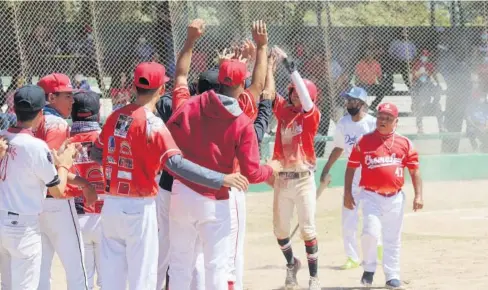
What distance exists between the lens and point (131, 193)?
671cm

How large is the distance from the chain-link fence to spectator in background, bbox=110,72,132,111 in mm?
23

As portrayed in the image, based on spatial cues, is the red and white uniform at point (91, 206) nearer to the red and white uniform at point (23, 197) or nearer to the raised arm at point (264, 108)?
the red and white uniform at point (23, 197)

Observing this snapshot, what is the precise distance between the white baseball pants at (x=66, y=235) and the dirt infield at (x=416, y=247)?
92.8 inches

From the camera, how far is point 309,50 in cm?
1753

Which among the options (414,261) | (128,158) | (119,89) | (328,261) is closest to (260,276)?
(328,261)

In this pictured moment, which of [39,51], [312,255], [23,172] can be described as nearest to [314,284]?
[312,255]

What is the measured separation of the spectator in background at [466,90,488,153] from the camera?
61.7 feet

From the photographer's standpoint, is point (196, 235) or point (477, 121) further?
point (477, 121)

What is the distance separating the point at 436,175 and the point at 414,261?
759cm

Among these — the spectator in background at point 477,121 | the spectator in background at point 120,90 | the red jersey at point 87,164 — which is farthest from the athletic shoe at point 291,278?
the spectator in background at point 477,121

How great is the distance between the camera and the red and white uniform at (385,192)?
372 inches

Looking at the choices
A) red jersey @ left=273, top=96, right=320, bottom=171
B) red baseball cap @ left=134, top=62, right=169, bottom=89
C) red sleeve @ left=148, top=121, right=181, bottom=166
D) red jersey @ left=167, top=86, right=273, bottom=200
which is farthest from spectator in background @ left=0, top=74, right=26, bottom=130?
red sleeve @ left=148, top=121, right=181, bottom=166

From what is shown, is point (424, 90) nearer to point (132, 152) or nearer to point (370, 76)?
point (370, 76)

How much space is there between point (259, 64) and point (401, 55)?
11.3 m
